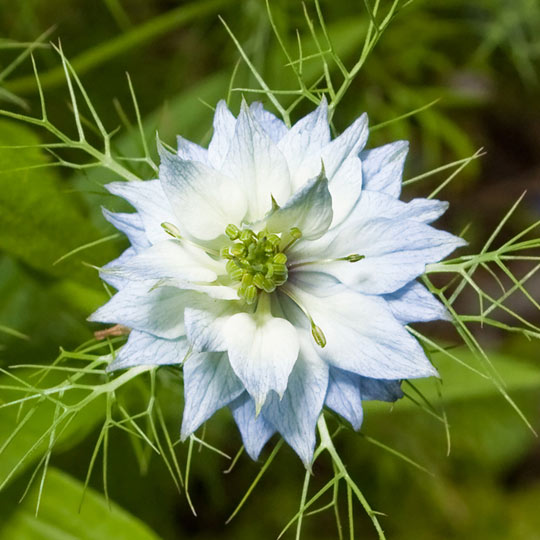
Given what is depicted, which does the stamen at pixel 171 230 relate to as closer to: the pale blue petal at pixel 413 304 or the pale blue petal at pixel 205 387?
the pale blue petal at pixel 205 387

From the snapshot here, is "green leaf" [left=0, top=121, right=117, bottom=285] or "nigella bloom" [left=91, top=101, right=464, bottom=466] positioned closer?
"nigella bloom" [left=91, top=101, right=464, bottom=466]

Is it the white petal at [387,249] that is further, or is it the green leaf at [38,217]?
the green leaf at [38,217]

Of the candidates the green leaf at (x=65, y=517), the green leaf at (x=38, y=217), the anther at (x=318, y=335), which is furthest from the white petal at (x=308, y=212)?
the green leaf at (x=65, y=517)

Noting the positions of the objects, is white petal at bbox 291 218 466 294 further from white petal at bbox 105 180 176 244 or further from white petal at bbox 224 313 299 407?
white petal at bbox 105 180 176 244

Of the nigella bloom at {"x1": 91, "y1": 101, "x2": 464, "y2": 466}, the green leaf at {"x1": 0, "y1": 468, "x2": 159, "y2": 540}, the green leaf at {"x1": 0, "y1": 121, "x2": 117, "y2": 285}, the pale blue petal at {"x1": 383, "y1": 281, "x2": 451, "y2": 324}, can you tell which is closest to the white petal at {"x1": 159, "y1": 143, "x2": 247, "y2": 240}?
the nigella bloom at {"x1": 91, "y1": 101, "x2": 464, "y2": 466}

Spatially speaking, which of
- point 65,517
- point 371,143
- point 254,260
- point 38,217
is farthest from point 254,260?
point 371,143

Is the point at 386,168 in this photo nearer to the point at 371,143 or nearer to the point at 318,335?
the point at 318,335
